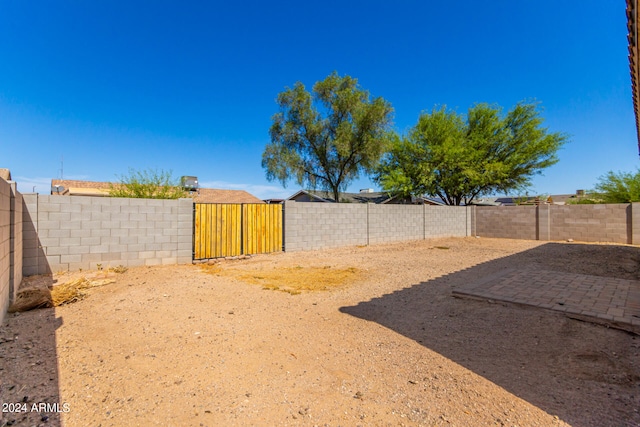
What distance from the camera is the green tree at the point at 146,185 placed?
10.0m

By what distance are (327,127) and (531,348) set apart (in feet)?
57.7

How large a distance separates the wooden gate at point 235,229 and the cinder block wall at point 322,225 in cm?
48

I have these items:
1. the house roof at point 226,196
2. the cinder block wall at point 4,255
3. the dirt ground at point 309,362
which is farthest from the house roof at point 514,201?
the cinder block wall at point 4,255

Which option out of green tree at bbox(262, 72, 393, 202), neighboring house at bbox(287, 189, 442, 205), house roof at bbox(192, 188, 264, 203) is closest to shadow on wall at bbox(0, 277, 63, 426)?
green tree at bbox(262, 72, 393, 202)

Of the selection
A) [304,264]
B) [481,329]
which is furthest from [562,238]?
[481,329]

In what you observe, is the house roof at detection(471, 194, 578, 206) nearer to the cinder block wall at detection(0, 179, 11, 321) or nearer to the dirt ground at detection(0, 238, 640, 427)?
the dirt ground at detection(0, 238, 640, 427)

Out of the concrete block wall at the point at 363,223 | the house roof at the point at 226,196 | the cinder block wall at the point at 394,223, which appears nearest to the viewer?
the concrete block wall at the point at 363,223

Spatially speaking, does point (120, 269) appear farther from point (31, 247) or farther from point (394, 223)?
point (394, 223)

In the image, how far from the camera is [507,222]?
15266mm

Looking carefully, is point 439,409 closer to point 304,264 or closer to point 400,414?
point 400,414

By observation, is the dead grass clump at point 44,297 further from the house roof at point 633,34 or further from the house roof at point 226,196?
the house roof at point 226,196

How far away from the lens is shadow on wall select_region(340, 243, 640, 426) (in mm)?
2135

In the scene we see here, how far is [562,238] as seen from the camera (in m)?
13.8

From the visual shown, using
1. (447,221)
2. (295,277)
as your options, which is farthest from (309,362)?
(447,221)
